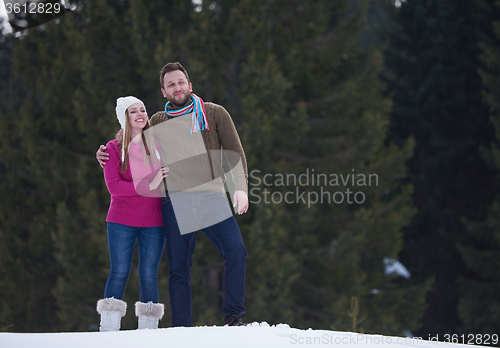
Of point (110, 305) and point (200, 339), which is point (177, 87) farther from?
point (200, 339)

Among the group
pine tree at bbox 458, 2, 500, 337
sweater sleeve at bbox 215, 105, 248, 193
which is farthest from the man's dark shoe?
pine tree at bbox 458, 2, 500, 337

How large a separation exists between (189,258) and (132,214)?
45cm

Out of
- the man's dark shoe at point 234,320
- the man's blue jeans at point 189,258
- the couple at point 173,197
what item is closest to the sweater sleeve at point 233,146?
the couple at point 173,197

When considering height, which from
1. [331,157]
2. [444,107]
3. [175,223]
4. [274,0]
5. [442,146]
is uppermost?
[274,0]

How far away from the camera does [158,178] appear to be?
3.56 m

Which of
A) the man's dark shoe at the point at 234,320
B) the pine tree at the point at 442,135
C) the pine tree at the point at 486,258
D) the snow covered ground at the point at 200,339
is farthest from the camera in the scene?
the pine tree at the point at 442,135

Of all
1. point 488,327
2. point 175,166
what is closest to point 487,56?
point 488,327

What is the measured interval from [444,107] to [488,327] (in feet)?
21.6

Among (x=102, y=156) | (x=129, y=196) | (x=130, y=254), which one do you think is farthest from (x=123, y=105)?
(x=130, y=254)

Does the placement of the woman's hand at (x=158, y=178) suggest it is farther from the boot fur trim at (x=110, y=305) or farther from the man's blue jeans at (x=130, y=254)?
the boot fur trim at (x=110, y=305)

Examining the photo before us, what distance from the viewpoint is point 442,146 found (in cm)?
1805

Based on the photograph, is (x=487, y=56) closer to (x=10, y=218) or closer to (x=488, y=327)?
(x=488, y=327)

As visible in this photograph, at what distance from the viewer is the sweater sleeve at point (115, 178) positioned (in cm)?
357

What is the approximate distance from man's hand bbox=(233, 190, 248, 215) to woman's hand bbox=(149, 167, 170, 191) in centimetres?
45
